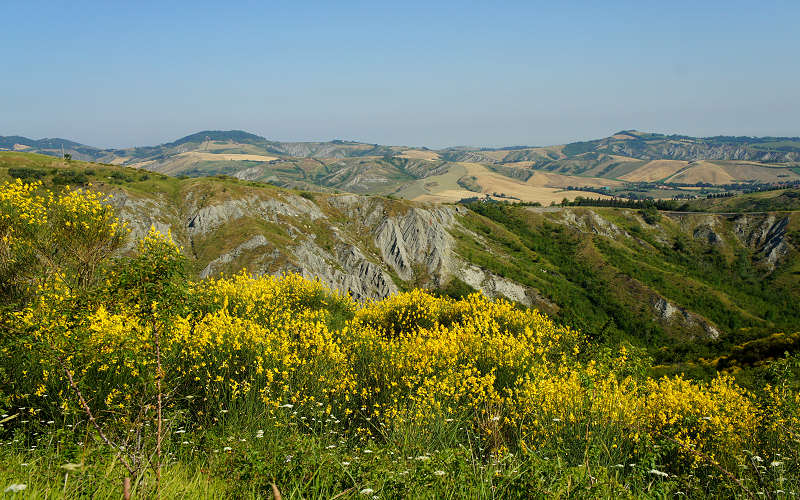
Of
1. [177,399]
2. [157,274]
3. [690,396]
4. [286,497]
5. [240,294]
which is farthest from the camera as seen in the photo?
[240,294]

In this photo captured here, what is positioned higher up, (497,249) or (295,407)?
(295,407)

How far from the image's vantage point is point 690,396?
1420cm

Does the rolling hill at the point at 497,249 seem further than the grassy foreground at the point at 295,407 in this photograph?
Yes

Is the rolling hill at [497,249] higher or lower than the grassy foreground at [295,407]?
lower

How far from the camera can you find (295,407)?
10.2 metres

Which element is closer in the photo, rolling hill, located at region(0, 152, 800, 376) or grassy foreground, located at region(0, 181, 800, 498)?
grassy foreground, located at region(0, 181, 800, 498)

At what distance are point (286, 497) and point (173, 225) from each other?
122m

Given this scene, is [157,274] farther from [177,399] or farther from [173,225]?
[173,225]

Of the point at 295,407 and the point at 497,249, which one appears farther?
the point at 497,249

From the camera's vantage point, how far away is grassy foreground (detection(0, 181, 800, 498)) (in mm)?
5371

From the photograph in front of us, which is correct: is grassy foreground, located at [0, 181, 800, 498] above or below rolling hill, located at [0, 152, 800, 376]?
above

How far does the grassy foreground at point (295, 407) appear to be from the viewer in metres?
5.37

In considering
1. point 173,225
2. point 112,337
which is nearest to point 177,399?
point 112,337

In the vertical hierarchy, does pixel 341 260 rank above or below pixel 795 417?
below
